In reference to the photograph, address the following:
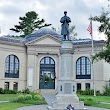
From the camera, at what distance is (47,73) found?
46500 mm

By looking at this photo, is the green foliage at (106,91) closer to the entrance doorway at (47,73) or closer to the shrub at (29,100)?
the entrance doorway at (47,73)

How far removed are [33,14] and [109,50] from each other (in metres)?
60.2

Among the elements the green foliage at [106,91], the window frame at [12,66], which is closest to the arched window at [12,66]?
the window frame at [12,66]

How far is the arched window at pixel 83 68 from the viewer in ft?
149

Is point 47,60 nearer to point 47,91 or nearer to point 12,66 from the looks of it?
point 47,91

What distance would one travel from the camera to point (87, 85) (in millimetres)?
44938

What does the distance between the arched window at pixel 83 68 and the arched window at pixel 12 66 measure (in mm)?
10564

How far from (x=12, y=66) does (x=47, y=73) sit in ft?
20.5

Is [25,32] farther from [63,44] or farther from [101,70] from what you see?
[63,44]

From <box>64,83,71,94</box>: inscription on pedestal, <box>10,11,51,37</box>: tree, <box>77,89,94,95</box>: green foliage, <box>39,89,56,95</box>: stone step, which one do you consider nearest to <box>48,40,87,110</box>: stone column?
→ <box>64,83,71,94</box>: inscription on pedestal

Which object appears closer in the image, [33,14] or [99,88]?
[99,88]

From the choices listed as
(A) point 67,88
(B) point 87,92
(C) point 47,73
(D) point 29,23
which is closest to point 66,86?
(A) point 67,88

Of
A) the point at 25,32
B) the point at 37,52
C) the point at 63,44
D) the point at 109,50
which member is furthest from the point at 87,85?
the point at 25,32

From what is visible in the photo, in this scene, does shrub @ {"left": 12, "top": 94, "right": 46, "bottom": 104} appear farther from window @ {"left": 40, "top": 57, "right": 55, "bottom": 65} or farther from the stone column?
window @ {"left": 40, "top": 57, "right": 55, "bottom": 65}
